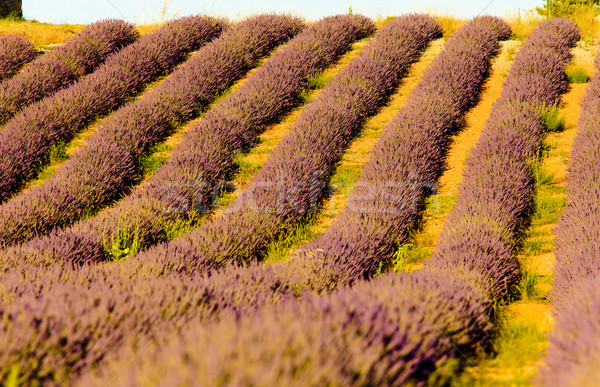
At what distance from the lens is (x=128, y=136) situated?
6.93 metres

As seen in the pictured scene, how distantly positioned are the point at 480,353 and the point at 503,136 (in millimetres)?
4031

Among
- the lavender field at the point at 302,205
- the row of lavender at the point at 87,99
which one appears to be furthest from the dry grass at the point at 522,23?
the row of lavender at the point at 87,99

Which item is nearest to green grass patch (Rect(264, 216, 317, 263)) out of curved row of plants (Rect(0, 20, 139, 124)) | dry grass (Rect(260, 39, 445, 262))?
dry grass (Rect(260, 39, 445, 262))

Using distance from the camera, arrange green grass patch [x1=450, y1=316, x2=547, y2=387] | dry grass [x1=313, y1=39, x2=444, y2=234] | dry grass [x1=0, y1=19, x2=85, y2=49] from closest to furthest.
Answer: green grass patch [x1=450, y1=316, x2=547, y2=387]
dry grass [x1=313, y1=39, x2=444, y2=234]
dry grass [x1=0, y1=19, x2=85, y2=49]

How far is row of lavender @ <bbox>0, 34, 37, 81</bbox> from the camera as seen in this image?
30.7 ft

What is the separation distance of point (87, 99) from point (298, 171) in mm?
4059

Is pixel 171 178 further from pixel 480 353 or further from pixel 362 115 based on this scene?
pixel 480 353

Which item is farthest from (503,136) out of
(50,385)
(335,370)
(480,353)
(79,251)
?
(50,385)

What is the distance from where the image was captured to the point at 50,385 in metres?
1.90

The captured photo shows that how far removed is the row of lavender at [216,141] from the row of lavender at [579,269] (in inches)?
141

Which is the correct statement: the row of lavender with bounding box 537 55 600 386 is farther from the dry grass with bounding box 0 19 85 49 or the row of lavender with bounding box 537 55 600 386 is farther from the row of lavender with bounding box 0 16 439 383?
the dry grass with bounding box 0 19 85 49

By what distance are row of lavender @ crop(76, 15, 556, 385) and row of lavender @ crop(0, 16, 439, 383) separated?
0.13 metres

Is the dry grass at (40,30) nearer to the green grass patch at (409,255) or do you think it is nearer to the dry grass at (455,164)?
the dry grass at (455,164)

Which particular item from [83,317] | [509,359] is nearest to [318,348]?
[83,317]
